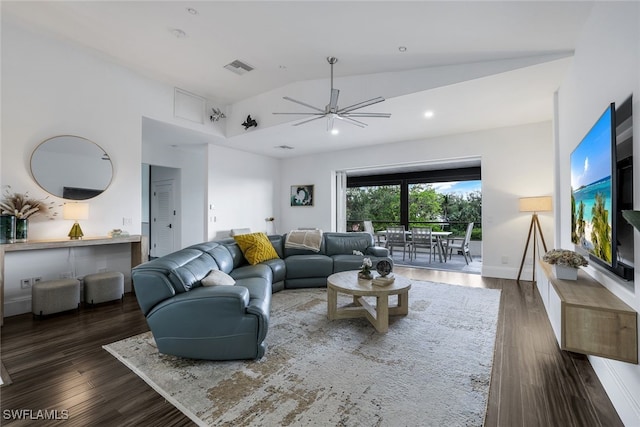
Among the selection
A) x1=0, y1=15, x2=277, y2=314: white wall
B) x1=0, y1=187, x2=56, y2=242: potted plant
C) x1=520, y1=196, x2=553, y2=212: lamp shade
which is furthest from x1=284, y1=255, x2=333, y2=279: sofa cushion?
x1=520, y1=196, x2=553, y2=212: lamp shade

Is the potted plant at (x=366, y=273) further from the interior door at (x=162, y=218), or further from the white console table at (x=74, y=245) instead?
the interior door at (x=162, y=218)

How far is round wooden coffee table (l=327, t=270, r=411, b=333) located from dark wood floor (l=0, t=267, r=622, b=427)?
95 cm

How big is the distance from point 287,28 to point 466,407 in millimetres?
3723

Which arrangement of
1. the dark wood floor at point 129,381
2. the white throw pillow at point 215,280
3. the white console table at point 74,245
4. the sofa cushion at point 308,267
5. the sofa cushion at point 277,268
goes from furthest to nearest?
the sofa cushion at point 308,267 → the sofa cushion at point 277,268 → the white console table at point 74,245 → the white throw pillow at point 215,280 → the dark wood floor at point 129,381

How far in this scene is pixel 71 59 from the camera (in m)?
3.74

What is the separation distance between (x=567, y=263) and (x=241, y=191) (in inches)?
242

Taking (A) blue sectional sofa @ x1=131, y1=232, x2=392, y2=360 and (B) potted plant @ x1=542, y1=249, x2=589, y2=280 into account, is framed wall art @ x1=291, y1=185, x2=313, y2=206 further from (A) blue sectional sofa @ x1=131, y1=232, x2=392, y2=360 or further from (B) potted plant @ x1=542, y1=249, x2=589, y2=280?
(B) potted plant @ x1=542, y1=249, x2=589, y2=280

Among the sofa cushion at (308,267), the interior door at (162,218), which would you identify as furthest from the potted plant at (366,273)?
the interior door at (162,218)

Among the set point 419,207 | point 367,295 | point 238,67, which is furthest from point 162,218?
point 419,207

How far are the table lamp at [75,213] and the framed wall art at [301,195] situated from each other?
4.77 m

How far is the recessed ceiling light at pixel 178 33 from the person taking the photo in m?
3.25

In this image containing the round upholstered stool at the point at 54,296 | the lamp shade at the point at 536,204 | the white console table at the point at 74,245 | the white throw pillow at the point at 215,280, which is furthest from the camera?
the lamp shade at the point at 536,204

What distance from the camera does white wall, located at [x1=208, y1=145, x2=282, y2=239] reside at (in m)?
6.26

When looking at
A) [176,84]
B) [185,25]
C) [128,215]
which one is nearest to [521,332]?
[185,25]
